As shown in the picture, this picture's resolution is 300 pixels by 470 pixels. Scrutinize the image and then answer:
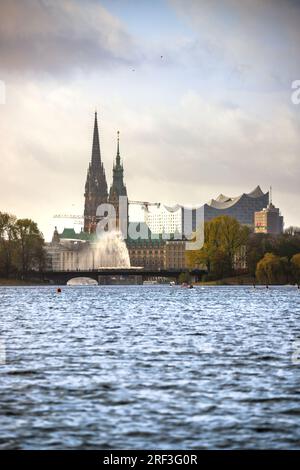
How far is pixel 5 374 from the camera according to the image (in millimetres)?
39844

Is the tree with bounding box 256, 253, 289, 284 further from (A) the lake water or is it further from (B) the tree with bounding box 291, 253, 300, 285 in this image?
(A) the lake water

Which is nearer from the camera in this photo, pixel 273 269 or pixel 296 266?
pixel 296 266

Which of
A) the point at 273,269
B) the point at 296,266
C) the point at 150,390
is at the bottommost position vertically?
the point at 150,390

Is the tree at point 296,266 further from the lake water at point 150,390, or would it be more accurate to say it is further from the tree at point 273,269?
the lake water at point 150,390

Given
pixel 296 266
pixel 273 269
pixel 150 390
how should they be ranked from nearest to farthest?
pixel 150 390
pixel 296 266
pixel 273 269

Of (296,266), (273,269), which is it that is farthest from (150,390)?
Result: (273,269)

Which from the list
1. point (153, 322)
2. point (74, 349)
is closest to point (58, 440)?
point (74, 349)

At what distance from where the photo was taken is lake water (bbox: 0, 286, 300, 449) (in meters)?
27.9

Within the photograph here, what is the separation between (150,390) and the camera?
35.1 m

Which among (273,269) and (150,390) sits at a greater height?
(273,269)

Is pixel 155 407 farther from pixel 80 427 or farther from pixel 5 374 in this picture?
pixel 5 374

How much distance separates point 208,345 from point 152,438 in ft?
79.6

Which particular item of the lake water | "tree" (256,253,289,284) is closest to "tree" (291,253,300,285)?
"tree" (256,253,289,284)

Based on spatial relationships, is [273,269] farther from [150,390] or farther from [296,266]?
[150,390]
